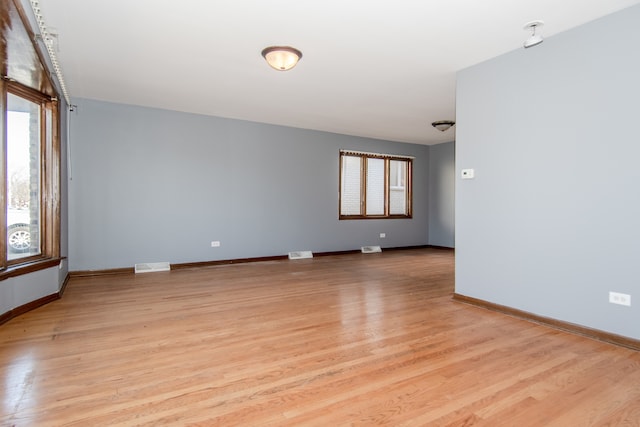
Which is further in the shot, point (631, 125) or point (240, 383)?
point (631, 125)

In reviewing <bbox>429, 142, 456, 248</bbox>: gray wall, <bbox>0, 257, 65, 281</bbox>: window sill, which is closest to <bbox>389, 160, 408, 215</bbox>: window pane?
<bbox>429, 142, 456, 248</bbox>: gray wall

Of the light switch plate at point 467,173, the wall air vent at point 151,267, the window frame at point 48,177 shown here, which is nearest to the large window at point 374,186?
the wall air vent at point 151,267

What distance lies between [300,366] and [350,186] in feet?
20.2

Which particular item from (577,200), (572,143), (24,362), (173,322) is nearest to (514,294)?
(577,200)

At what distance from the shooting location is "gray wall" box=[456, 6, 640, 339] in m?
2.83

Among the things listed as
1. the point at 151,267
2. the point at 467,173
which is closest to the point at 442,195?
the point at 467,173

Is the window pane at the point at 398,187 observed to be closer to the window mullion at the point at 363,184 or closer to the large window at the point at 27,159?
the window mullion at the point at 363,184

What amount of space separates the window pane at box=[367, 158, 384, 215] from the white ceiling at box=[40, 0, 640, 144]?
113 inches

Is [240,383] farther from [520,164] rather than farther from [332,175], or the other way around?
[332,175]

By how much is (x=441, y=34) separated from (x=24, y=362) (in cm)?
423

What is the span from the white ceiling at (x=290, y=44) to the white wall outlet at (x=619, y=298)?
7.45ft

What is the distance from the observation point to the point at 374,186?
8672 mm

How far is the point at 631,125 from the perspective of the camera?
9.13ft

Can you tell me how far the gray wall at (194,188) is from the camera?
220 inches
